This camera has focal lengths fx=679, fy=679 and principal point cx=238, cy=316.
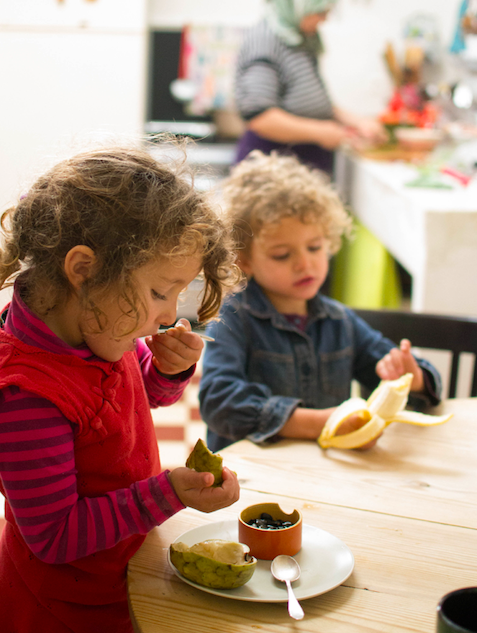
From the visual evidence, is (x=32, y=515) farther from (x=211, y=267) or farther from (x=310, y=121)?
(x=310, y=121)

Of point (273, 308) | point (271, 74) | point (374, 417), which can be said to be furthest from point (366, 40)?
point (374, 417)

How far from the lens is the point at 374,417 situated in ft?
3.28

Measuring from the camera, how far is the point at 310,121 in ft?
9.22

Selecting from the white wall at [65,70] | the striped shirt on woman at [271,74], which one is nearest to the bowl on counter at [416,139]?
the striped shirt on woman at [271,74]

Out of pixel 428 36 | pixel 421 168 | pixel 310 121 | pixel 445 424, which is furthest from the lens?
pixel 428 36

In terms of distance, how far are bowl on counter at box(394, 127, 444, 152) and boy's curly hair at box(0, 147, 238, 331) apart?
263 cm

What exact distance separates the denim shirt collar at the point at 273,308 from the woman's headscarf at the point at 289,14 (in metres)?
1.67

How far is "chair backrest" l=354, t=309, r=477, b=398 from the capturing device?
1400mm

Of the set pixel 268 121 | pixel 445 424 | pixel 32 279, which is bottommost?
pixel 445 424

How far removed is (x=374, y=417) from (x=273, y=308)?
0.40 meters

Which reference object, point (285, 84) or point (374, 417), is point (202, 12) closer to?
point (285, 84)

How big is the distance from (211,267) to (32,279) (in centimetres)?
22

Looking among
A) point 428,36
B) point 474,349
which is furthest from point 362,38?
point 474,349

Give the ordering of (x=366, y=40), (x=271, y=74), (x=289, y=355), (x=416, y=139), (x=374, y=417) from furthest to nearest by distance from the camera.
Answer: (x=366, y=40) → (x=416, y=139) → (x=271, y=74) → (x=289, y=355) → (x=374, y=417)
